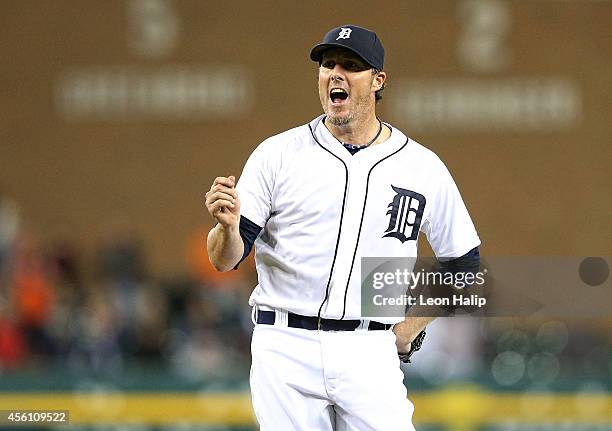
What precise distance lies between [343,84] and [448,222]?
664 mm

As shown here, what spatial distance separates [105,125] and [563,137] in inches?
197

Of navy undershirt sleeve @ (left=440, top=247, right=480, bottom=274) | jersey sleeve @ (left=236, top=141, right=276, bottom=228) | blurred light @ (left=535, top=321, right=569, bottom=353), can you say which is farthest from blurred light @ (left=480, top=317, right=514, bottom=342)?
jersey sleeve @ (left=236, top=141, right=276, bottom=228)

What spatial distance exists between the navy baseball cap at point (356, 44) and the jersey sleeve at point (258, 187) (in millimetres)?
417

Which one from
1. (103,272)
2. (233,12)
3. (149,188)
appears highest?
(233,12)

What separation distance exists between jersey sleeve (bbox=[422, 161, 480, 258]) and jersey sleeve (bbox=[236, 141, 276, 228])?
628 mm

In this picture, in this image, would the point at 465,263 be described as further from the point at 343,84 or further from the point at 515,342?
the point at 515,342

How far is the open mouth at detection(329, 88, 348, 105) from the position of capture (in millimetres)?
4426

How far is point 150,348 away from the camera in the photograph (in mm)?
10516

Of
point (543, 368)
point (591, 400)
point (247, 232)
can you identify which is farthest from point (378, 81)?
point (543, 368)

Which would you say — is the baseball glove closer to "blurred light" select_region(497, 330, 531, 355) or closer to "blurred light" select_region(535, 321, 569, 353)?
"blurred light" select_region(497, 330, 531, 355)

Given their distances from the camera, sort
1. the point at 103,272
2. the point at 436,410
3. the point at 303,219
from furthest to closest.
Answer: the point at 103,272, the point at 436,410, the point at 303,219

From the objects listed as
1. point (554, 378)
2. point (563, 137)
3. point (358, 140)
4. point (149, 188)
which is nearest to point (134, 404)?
point (554, 378)

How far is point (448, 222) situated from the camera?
4637 millimetres

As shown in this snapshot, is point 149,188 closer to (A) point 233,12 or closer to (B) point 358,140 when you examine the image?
(A) point 233,12
